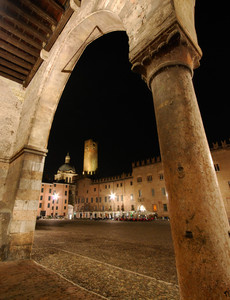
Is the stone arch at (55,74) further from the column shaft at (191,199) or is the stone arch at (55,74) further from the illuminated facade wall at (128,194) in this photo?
the illuminated facade wall at (128,194)

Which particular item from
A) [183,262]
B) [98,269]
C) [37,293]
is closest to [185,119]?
[183,262]

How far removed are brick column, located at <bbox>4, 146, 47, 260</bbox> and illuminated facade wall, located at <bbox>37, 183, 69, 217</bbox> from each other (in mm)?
47330

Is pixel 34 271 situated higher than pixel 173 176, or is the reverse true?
pixel 173 176

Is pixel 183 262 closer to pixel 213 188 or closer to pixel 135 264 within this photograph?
pixel 213 188

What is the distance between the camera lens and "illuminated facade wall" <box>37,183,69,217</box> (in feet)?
161

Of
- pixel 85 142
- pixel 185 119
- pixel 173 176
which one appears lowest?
pixel 173 176

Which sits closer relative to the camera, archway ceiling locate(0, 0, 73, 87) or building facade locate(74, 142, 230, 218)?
archway ceiling locate(0, 0, 73, 87)

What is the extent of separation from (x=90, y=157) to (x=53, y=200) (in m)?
20.3

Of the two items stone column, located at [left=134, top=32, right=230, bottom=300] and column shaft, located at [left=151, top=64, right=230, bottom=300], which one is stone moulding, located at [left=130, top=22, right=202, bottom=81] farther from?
column shaft, located at [left=151, top=64, right=230, bottom=300]

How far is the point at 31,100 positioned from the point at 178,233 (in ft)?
18.3

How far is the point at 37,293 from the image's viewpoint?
192cm

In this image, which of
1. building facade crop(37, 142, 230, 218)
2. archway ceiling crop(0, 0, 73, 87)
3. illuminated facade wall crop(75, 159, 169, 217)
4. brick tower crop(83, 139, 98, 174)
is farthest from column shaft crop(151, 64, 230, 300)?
brick tower crop(83, 139, 98, 174)

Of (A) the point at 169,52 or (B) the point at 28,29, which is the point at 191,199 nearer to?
(A) the point at 169,52

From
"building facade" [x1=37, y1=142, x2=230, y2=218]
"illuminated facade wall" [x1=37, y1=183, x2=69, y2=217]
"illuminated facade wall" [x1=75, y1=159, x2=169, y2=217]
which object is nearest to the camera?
"building facade" [x1=37, y1=142, x2=230, y2=218]
